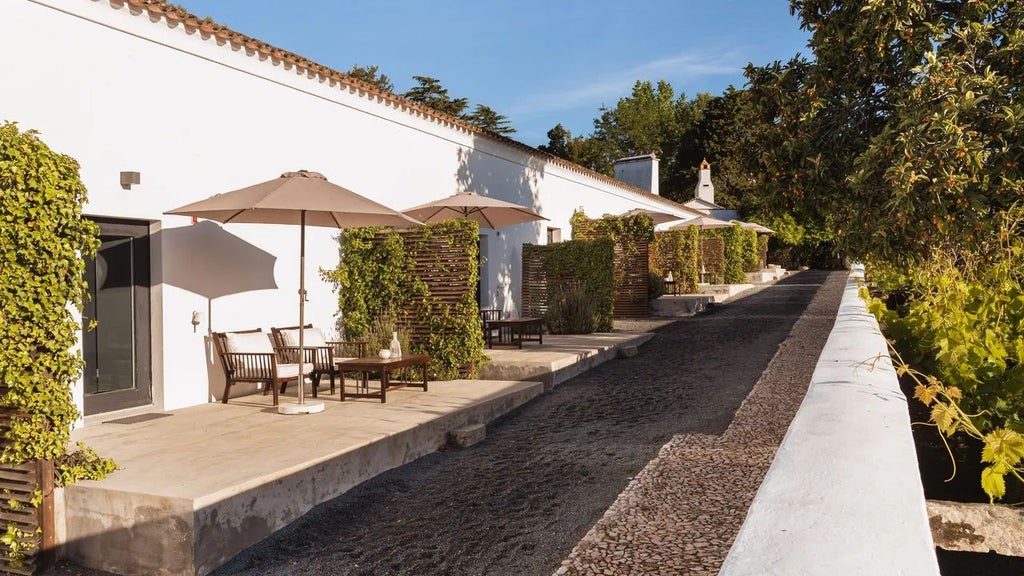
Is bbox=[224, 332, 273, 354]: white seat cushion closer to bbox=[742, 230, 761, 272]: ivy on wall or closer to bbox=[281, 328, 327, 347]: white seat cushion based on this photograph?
bbox=[281, 328, 327, 347]: white seat cushion

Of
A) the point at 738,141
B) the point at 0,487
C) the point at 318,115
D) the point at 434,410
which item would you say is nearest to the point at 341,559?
the point at 0,487

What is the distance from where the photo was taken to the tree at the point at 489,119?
5664 cm

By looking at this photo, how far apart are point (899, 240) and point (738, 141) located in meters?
2.70

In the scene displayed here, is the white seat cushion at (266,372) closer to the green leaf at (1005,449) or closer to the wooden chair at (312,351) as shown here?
the wooden chair at (312,351)

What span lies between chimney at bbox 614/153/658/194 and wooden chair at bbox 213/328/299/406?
24.4m

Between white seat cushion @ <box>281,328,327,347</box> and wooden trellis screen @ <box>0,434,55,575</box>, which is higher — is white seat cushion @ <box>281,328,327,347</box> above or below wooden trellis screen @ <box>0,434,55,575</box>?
above

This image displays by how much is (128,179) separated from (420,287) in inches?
146

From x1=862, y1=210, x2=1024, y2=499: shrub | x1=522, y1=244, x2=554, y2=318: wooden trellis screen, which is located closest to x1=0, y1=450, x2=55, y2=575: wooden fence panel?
x1=862, y1=210, x2=1024, y2=499: shrub

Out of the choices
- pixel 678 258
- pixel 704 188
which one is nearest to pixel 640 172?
pixel 678 258

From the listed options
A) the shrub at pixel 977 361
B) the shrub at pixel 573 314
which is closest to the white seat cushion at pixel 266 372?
the shrub at pixel 977 361

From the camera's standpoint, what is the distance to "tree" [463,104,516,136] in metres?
56.6

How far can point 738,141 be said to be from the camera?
32.7 feet

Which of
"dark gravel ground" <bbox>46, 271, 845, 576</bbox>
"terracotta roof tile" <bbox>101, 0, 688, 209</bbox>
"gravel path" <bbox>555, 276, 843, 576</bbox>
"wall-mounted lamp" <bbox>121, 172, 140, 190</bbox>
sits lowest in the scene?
"dark gravel ground" <bbox>46, 271, 845, 576</bbox>

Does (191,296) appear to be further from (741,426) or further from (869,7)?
(869,7)
